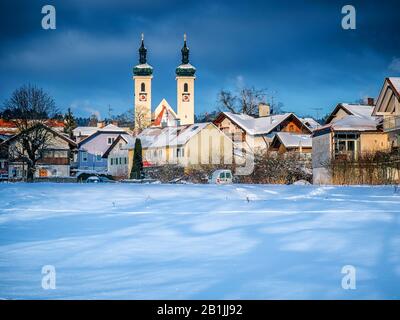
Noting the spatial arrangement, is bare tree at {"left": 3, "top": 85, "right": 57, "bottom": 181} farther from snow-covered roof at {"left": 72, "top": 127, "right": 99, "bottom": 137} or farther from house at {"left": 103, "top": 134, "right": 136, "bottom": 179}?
snow-covered roof at {"left": 72, "top": 127, "right": 99, "bottom": 137}

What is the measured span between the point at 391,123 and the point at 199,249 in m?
38.2

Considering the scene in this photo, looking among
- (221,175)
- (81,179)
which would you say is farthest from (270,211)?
(81,179)

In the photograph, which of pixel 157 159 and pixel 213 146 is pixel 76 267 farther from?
pixel 157 159

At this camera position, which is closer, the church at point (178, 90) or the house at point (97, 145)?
the house at point (97, 145)

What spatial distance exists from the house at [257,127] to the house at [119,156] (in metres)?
14.6

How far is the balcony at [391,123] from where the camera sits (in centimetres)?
4131

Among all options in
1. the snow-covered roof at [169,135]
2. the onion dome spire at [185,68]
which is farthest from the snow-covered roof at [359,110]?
the onion dome spire at [185,68]

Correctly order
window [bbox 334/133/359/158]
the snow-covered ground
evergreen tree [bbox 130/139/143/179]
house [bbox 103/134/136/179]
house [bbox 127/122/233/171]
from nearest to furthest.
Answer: the snow-covered ground
window [bbox 334/133/359/158]
evergreen tree [bbox 130/139/143/179]
house [bbox 127/122/233/171]
house [bbox 103/134/136/179]

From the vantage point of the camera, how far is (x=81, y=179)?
59.4 m

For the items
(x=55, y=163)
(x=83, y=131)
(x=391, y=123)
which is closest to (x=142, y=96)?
(x=83, y=131)

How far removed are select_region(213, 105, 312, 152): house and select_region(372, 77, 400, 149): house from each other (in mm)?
19207

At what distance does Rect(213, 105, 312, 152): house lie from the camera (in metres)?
63.2

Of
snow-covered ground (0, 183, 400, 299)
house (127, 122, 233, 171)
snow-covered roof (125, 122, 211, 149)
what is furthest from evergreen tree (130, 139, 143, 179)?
snow-covered ground (0, 183, 400, 299)

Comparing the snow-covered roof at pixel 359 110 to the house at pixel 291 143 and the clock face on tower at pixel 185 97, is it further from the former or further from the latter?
the clock face on tower at pixel 185 97
